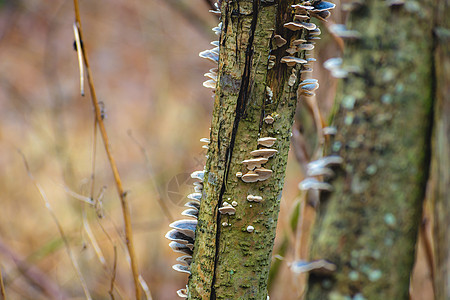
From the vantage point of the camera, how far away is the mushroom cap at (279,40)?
116 cm

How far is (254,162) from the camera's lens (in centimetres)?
119

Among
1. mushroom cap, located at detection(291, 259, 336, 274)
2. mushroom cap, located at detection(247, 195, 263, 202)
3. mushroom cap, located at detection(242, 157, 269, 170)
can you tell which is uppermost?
mushroom cap, located at detection(242, 157, 269, 170)

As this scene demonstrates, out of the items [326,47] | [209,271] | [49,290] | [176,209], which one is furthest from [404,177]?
[176,209]

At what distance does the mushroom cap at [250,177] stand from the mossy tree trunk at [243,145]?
2 cm

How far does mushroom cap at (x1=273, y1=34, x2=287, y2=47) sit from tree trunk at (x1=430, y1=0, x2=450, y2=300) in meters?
0.41

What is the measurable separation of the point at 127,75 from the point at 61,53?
174 cm

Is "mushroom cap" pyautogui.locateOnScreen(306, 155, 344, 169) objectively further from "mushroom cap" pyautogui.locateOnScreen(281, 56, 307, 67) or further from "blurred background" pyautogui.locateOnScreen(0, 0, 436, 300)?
"blurred background" pyautogui.locateOnScreen(0, 0, 436, 300)

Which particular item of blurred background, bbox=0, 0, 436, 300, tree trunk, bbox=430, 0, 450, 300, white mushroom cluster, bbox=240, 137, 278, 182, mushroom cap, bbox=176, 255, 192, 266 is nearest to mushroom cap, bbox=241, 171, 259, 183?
white mushroom cluster, bbox=240, 137, 278, 182

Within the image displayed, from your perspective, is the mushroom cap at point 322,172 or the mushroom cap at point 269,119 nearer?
the mushroom cap at point 322,172

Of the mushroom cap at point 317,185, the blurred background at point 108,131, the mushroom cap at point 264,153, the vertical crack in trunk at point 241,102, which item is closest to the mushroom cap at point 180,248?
the vertical crack in trunk at point 241,102

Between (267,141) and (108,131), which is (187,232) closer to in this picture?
(267,141)

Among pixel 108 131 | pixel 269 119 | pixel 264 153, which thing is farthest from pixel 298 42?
pixel 108 131

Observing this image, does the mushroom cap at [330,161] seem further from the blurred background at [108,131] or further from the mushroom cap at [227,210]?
the blurred background at [108,131]

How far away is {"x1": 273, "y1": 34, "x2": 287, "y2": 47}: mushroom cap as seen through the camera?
3.81 feet
